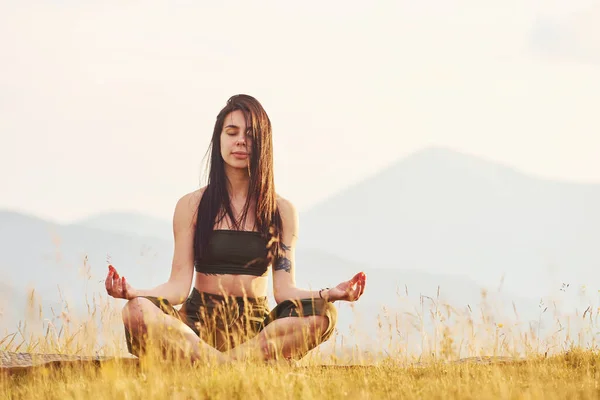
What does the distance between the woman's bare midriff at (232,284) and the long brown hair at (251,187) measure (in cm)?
17

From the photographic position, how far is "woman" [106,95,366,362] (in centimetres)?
561

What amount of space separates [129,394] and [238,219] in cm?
208

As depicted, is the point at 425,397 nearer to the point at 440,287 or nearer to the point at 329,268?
the point at 440,287

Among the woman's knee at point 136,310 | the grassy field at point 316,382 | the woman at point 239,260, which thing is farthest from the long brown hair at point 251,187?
the grassy field at point 316,382

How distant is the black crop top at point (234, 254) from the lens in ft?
19.4

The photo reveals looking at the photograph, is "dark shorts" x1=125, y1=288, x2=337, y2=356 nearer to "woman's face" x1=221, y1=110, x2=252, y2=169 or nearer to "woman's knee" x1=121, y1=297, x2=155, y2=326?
"woman's knee" x1=121, y1=297, x2=155, y2=326

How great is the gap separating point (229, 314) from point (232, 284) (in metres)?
0.36

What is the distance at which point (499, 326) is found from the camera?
228 inches

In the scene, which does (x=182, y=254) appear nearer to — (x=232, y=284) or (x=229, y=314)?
(x=232, y=284)

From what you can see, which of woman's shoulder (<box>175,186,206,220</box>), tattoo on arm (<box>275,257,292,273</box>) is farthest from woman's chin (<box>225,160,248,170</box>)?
tattoo on arm (<box>275,257,292,273</box>)

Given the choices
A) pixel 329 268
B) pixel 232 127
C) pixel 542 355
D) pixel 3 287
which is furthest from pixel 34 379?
pixel 329 268

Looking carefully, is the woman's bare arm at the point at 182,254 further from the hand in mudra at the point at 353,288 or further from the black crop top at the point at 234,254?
the hand in mudra at the point at 353,288

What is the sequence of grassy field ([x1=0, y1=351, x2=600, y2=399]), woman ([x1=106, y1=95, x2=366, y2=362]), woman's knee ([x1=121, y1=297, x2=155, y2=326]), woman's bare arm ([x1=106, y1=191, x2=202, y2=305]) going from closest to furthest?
grassy field ([x1=0, y1=351, x2=600, y2=399])
woman's knee ([x1=121, y1=297, x2=155, y2=326])
woman ([x1=106, y1=95, x2=366, y2=362])
woman's bare arm ([x1=106, y1=191, x2=202, y2=305])

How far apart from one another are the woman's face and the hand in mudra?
4.08 feet
